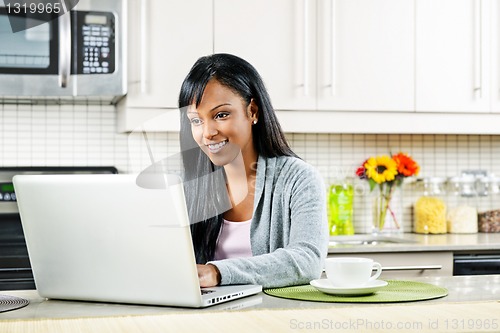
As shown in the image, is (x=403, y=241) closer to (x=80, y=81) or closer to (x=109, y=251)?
(x=80, y=81)

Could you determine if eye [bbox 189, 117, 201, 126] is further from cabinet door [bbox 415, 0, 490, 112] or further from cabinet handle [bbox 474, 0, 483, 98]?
cabinet handle [bbox 474, 0, 483, 98]

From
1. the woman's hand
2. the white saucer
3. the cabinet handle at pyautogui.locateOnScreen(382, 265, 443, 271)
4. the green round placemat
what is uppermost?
the woman's hand

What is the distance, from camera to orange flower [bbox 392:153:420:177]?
11.0 ft

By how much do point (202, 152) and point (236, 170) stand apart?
112mm

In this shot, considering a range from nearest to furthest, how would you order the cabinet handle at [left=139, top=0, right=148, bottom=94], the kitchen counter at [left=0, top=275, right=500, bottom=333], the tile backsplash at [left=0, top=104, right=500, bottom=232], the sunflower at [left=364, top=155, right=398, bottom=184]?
the kitchen counter at [left=0, top=275, right=500, bottom=333] → the cabinet handle at [left=139, top=0, right=148, bottom=94] → the tile backsplash at [left=0, top=104, right=500, bottom=232] → the sunflower at [left=364, top=155, right=398, bottom=184]

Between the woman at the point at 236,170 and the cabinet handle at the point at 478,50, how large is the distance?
150 cm

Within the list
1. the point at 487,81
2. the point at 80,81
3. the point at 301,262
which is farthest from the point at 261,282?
the point at 487,81

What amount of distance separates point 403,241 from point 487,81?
31.8 inches

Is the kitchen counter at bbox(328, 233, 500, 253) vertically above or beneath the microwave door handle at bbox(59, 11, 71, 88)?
beneath

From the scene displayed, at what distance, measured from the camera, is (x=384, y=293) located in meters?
1.55

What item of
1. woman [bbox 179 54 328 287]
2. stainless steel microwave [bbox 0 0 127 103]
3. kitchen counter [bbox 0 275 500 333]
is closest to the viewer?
kitchen counter [bbox 0 275 500 333]

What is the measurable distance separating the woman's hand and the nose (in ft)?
1.72

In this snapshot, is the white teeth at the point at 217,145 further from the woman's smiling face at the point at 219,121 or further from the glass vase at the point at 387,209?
the glass vase at the point at 387,209

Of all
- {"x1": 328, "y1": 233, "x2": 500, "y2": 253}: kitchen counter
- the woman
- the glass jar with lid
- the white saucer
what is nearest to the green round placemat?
the white saucer
